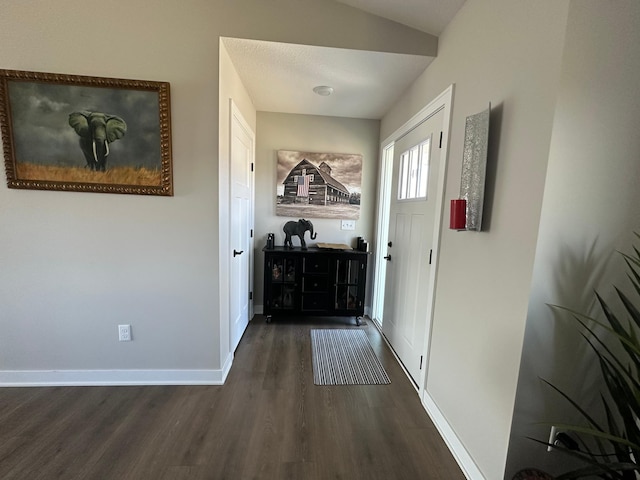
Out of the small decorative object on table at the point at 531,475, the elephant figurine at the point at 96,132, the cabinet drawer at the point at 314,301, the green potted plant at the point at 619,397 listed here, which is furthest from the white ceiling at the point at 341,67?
the small decorative object on table at the point at 531,475

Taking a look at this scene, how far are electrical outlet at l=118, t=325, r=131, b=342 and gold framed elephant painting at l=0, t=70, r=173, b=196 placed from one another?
93cm

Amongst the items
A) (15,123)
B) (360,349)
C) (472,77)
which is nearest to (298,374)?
(360,349)

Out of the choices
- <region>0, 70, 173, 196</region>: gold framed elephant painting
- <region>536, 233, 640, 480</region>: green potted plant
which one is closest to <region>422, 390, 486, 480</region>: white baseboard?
<region>536, 233, 640, 480</region>: green potted plant

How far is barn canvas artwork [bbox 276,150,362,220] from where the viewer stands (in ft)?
10.2

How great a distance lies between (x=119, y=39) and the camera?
1.66 m

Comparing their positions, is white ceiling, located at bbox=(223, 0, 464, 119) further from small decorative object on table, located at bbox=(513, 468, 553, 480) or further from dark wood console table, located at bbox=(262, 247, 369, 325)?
small decorative object on table, located at bbox=(513, 468, 553, 480)

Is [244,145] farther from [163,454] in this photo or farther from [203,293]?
[163,454]

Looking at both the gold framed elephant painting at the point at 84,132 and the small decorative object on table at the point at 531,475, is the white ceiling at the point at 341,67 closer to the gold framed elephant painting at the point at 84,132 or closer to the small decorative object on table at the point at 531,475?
the gold framed elephant painting at the point at 84,132

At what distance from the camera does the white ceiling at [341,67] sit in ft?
5.56

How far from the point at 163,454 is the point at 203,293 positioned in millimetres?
890

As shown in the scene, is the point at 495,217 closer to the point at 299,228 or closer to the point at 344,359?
the point at 344,359

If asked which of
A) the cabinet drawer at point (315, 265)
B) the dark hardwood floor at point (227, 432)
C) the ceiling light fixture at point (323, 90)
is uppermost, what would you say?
the ceiling light fixture at point (323, 90)

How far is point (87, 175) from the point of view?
172 centimetres

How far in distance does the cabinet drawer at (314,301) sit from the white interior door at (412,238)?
0.68 metres
